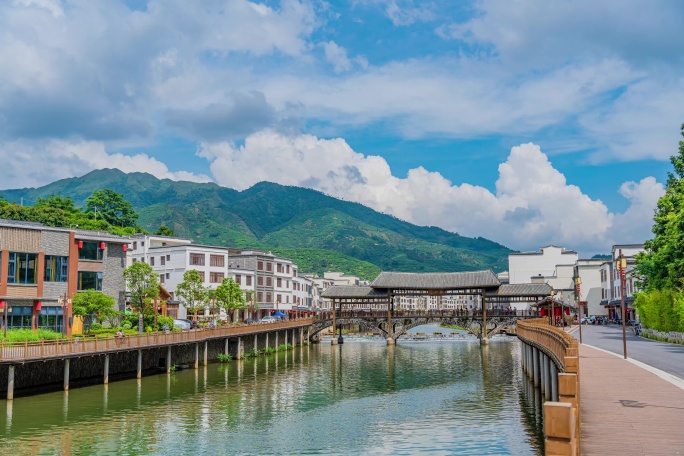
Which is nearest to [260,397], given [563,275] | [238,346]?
[238,346]

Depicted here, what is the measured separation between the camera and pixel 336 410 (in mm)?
37219

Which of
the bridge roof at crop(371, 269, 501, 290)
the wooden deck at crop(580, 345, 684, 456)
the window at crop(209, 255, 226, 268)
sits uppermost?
the window at crop(209, 255, 226, 268)

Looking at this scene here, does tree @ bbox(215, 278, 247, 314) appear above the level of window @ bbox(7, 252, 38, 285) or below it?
below

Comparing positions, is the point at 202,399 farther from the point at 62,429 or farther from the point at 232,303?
the point at 232,303

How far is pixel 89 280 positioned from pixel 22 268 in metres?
7.99

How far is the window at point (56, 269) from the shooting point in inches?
2179

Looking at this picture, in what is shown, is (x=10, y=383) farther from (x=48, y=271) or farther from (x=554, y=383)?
(x=554, y=383)

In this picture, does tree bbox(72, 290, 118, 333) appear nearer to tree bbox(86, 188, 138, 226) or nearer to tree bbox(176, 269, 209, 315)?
tree bbox(176, 269, 209, 315)

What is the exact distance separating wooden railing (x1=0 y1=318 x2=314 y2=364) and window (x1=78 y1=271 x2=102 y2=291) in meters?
11.2

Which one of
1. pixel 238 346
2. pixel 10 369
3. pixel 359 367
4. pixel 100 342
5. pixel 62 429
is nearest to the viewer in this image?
pixel 62 429

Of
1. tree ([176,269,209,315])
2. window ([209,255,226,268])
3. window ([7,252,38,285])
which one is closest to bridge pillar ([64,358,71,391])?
window ([7,252,38,285])

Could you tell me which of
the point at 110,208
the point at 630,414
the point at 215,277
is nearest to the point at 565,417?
the point at 630,414

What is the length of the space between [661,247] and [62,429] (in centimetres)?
5434

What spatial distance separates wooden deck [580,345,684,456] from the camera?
1483 cm
